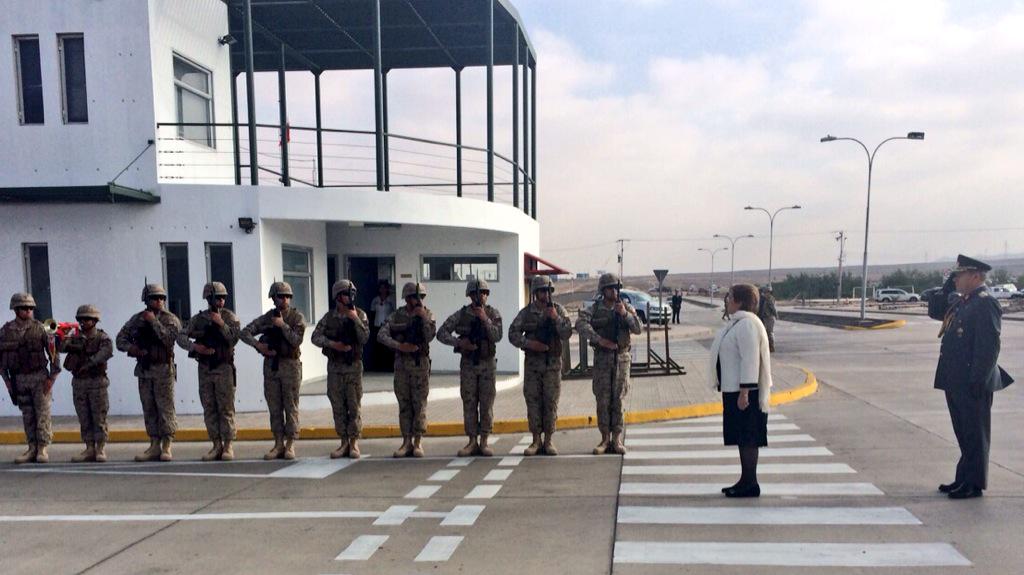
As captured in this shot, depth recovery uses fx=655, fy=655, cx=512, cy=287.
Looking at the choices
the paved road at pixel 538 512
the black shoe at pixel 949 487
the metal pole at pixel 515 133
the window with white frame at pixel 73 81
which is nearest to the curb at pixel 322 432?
the paved road at pixel 538 512

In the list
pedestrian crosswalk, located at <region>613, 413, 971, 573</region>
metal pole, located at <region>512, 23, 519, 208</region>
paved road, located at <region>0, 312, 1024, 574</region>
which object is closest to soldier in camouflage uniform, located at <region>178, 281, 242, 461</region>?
paved road, located at <region>0, 312, 1024, 574</region>

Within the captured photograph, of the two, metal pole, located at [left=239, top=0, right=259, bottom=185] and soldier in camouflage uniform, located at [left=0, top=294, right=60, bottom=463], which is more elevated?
metal pole, located at [left=239, top=0, right=259, bottom=185]

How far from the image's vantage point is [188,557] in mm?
4648

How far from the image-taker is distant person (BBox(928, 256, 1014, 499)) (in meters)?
5.37

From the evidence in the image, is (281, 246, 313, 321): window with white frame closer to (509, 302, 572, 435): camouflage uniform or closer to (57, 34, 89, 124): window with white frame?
(57, 34, 89, 124): window with white frame

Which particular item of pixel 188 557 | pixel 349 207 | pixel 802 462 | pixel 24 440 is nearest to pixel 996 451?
pixel 802 462

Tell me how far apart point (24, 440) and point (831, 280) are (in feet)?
317

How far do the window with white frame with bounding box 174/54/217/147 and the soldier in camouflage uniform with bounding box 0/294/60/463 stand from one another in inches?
163

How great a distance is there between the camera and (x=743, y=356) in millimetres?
5480

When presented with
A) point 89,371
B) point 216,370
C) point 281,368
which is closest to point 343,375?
point 281,368

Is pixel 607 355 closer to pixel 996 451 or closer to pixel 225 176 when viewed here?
pixel 996 451

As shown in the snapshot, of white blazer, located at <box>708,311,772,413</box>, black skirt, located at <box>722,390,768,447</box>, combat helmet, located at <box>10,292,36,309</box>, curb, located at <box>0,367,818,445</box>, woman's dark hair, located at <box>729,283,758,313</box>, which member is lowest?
curb, located at <box>0,367,818,445</box>

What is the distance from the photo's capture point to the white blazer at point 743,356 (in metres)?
5.45

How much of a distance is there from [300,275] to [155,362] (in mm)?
3892
